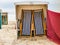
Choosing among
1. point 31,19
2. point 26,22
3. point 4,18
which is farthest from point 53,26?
point 4,18

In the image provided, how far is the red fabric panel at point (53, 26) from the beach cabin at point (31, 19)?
0.61ft

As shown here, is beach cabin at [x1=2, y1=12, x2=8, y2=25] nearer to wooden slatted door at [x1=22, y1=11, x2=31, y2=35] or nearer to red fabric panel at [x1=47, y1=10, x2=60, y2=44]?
wooden slatted door at [x1=22, y1=11, x2=31, y2=35]

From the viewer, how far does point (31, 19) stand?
15.7 ft

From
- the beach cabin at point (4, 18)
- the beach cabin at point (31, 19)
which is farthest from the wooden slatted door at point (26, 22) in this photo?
the beach cabin at point (4, 18)

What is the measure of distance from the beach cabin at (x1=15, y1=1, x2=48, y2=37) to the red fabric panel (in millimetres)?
185

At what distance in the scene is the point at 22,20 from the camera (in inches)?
187

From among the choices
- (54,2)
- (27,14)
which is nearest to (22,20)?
(27,14)

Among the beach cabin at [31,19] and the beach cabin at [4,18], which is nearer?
the beach cabin at [4,18]

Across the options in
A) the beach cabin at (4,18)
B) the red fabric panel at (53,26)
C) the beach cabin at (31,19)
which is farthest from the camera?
the beach cabin at (31,19)

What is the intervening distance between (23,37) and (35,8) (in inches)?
40.0

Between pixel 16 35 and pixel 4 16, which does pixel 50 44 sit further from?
pixel 4 16

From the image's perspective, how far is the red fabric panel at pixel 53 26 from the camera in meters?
4.43

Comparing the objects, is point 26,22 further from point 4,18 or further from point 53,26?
point 53,26

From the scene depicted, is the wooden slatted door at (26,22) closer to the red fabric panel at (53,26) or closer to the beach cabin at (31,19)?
the beach cabin at (31,19)
